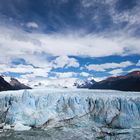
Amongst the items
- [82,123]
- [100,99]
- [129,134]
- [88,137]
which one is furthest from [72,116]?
[129,134]

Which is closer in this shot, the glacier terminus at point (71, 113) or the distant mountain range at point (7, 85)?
the glacier terminus at point (71, 113)

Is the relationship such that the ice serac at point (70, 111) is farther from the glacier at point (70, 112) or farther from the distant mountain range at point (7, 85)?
the distant mountain range at point (7, 85)

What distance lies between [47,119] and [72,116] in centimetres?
212

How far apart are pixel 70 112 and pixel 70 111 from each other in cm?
10

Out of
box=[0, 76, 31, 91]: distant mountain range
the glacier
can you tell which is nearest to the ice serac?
the glacier

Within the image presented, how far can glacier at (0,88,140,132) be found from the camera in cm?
1748

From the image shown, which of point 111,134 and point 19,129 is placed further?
point 19,129

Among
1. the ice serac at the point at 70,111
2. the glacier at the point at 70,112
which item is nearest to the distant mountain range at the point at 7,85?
the ice serac at the point at 70,111

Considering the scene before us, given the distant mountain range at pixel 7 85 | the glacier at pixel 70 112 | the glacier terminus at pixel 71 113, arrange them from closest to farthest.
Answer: the glacier terminus at pixel 71 113 < the glacier at pixel 70 112 < the distant mountain range at pixel 7 85

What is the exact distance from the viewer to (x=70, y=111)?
19.4 metres

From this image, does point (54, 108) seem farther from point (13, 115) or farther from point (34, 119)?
point (13, 115)

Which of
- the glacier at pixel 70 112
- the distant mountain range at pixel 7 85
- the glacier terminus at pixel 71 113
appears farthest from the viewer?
the distant mountain range at pixel 7 85

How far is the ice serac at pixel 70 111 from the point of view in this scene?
1758cm

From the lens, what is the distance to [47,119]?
61.1ft
